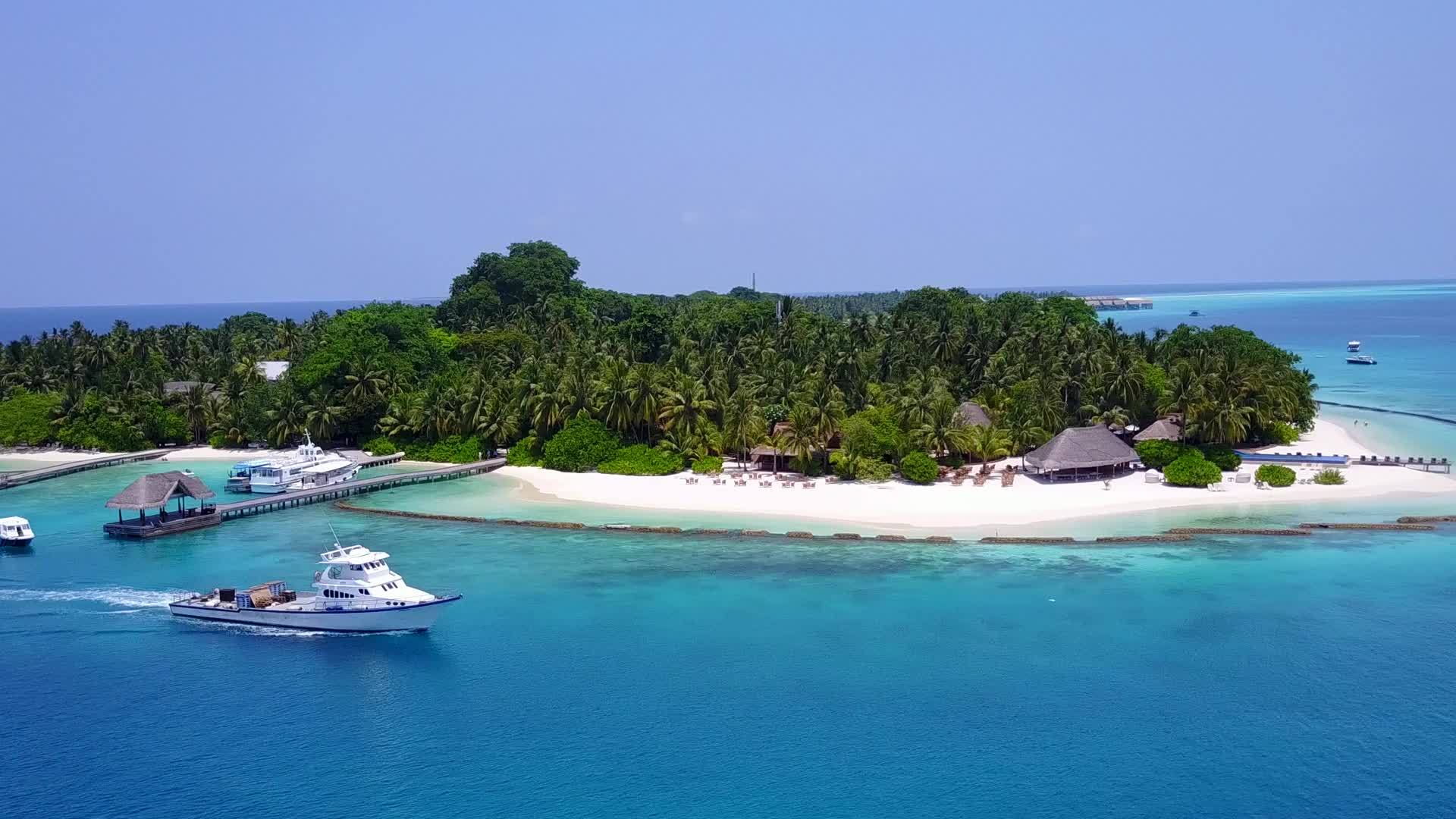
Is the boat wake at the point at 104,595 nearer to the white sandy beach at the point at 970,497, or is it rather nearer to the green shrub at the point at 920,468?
the white sandy beach at the point at 970,497

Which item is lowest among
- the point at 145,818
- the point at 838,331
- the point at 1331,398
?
the point at 145,818

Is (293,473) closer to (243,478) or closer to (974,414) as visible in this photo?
(243,478)

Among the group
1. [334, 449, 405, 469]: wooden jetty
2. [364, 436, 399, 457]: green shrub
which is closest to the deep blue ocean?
[334, 449, 405, 469]: wooden jetty

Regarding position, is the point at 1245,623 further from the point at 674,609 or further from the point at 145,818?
the point at 145,818

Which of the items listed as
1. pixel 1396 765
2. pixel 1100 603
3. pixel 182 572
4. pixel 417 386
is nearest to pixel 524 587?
pixel 182 572

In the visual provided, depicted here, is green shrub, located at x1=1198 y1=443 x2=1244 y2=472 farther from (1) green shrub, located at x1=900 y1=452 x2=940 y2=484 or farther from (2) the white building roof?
(2) the white building roof

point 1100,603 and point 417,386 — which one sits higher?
point 417,386

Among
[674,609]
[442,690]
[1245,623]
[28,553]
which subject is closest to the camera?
[442,690]

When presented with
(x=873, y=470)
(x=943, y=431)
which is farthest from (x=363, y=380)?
(x=943, y=431)
